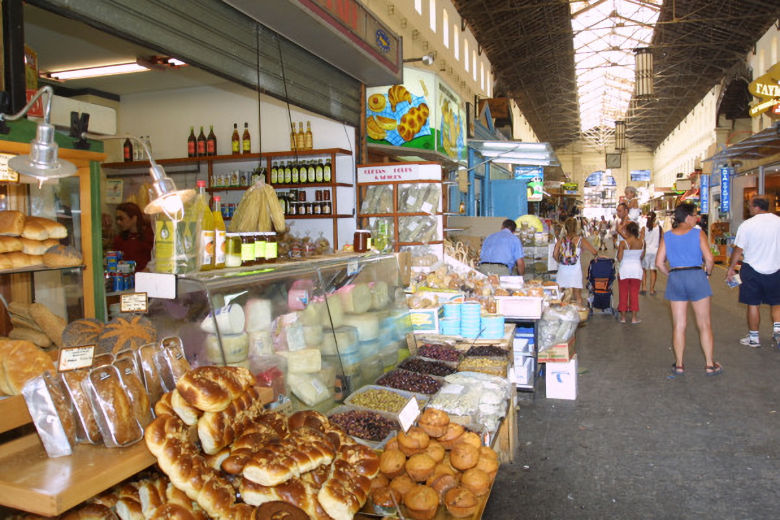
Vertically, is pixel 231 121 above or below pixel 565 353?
above

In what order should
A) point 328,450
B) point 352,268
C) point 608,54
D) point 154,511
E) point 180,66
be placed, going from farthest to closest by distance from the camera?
point 608,54
point 180,66
point 352,268
point 328,450
point 154,511

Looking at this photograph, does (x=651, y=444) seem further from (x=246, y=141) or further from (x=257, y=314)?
(x=246, y=141)

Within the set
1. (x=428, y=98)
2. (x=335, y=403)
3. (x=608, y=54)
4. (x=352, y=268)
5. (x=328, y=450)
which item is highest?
(x=608, y=54)

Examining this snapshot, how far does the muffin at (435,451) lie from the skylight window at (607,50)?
1999 cm

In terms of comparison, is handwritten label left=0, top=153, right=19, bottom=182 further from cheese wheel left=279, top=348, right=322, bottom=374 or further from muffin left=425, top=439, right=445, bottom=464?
muffin left=425, top=439, right=445, bottom=464

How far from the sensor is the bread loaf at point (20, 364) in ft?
7.14

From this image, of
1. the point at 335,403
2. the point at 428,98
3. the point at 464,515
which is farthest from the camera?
the point at 428,98

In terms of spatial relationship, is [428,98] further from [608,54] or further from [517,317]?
[608,54]

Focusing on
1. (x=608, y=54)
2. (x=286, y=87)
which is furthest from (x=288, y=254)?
(x=608, y=54)

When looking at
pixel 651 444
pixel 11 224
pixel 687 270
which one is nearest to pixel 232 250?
pixel 11 224

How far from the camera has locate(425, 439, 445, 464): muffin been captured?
296cm

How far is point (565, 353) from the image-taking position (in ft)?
19.2

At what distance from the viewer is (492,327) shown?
531 cm

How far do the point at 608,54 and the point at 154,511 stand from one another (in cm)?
3243
